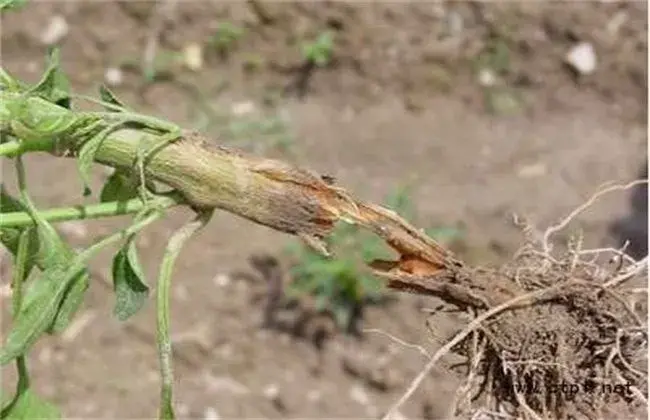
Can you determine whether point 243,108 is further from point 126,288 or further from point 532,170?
point 126,288

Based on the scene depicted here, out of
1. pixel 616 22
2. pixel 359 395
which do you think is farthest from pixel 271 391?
pixel 616 22

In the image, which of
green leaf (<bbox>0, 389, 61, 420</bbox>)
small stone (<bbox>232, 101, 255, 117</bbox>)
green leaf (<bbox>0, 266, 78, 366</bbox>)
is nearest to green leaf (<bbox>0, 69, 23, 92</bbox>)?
green leaf (<bbox>0, 266, 78, 366</bbox>)

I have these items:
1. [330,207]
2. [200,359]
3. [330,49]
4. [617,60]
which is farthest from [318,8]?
[330,207]

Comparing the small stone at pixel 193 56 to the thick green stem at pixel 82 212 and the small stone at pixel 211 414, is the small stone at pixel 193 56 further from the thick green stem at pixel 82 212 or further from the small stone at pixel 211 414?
the thick green stem at pixel 82 212

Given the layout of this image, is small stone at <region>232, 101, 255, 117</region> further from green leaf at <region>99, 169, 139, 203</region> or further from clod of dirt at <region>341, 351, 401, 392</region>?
green leaf at <region>99, 169, 139, 203</region>

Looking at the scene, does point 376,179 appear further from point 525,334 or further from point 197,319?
point 525,334

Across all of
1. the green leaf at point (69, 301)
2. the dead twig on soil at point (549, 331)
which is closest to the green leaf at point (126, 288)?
the green leaf at point (69, 301)
